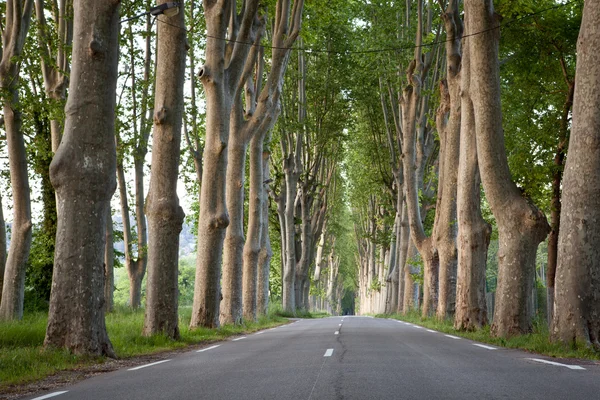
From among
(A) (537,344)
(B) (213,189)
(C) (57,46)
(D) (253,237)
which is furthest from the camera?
(D) (253,237)

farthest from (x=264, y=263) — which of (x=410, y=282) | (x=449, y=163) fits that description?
(x=449, y=163)

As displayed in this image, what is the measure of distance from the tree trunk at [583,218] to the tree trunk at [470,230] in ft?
19.5

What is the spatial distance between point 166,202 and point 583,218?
793 centimetres

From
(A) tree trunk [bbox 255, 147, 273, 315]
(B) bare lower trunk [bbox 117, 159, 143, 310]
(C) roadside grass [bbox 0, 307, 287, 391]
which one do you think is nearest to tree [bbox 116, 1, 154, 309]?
(B) bare lower trunk [bbox 117, 159, 143, 310]

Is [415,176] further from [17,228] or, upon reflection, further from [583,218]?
[583,218]

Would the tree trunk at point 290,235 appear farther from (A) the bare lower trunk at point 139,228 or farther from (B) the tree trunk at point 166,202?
(B) the tree trunk at point 166,202

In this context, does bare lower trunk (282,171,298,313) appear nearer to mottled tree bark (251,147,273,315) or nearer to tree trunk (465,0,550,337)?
mottled tree bark (251,147,273,315)

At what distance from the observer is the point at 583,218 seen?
11.7 metres

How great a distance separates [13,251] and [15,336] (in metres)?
6.45

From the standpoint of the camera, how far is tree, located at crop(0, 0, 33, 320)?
17969 millimetres

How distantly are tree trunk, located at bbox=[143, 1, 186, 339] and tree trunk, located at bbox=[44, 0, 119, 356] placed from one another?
11.3ft

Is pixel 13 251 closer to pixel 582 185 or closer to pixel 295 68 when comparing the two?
pixel 582 185

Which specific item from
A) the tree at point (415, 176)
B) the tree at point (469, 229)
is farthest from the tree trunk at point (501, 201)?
the tree at point (415, 176)

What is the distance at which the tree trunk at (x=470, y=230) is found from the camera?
1812 cm
